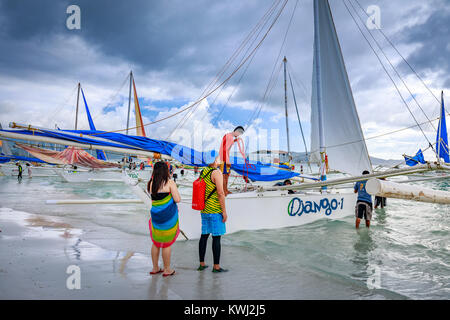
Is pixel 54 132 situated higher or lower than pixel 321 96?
Result: lower

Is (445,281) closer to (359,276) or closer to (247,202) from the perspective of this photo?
(359,276)

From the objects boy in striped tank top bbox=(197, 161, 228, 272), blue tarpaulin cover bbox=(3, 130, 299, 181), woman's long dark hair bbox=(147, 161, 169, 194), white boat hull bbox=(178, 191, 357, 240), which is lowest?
white boat hull bbox=(178, 191, 357, 240)

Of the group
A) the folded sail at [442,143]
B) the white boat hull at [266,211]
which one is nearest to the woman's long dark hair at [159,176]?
the white boat hull at [266,211]

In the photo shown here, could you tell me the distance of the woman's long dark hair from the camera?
3.51 m

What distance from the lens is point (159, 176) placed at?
11.7 ft

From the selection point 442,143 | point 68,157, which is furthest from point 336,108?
point 68,157

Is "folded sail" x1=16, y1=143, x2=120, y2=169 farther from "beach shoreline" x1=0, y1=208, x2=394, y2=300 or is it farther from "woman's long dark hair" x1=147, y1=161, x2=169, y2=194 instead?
"woman's long dark hair" x1=147, y1=161, x2=169, y2=194

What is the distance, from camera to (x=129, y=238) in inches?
235

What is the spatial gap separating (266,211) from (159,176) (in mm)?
3656

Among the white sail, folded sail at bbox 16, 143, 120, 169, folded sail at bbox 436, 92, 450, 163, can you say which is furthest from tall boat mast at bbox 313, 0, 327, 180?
folded sail at bbox 16, 143, 120, 169

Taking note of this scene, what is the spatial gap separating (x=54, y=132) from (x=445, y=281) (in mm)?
7011

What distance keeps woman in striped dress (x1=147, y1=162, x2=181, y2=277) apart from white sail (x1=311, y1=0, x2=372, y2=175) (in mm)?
6498
